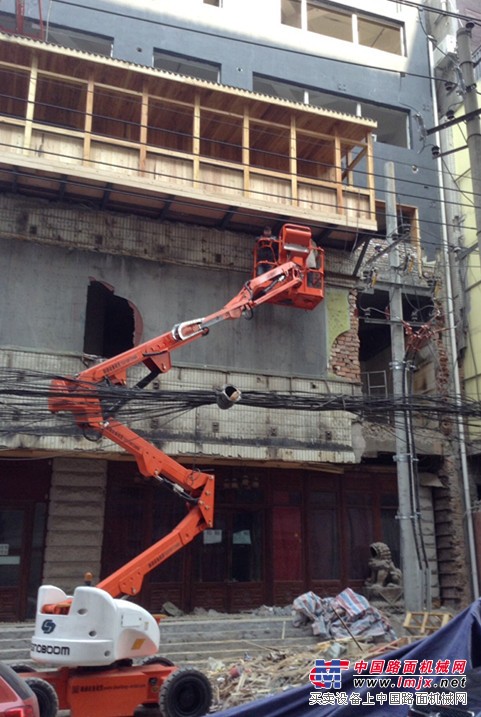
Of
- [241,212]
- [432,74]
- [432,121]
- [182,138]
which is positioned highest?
[432,74]

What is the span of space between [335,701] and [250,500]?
37.0 feet

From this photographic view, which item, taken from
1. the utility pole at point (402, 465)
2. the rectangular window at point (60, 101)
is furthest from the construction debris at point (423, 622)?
the rectangular window at point (60, 101)

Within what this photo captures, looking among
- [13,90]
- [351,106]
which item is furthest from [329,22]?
[13,90]

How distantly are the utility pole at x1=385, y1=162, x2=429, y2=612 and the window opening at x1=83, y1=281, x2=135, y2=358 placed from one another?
19.4ft

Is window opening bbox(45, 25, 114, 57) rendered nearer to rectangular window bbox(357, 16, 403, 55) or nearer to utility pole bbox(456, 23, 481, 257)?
rectangular window bbox(357, 16, 403, 55)

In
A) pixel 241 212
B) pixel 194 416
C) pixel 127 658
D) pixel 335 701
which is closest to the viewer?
pixel 335 701

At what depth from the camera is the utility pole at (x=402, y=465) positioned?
11559mm

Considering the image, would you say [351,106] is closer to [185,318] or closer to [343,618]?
[185,318]

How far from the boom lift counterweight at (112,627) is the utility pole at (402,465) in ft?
11.9

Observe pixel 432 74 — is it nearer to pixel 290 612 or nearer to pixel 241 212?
pixel 241 212

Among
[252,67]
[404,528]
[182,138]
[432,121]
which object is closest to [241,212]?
[182,138]

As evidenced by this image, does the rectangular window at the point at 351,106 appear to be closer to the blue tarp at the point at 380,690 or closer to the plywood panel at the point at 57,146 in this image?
the plywood panel at the point at 57,146

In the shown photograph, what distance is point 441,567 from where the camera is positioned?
54.3ft

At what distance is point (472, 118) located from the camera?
1056 centimetres
